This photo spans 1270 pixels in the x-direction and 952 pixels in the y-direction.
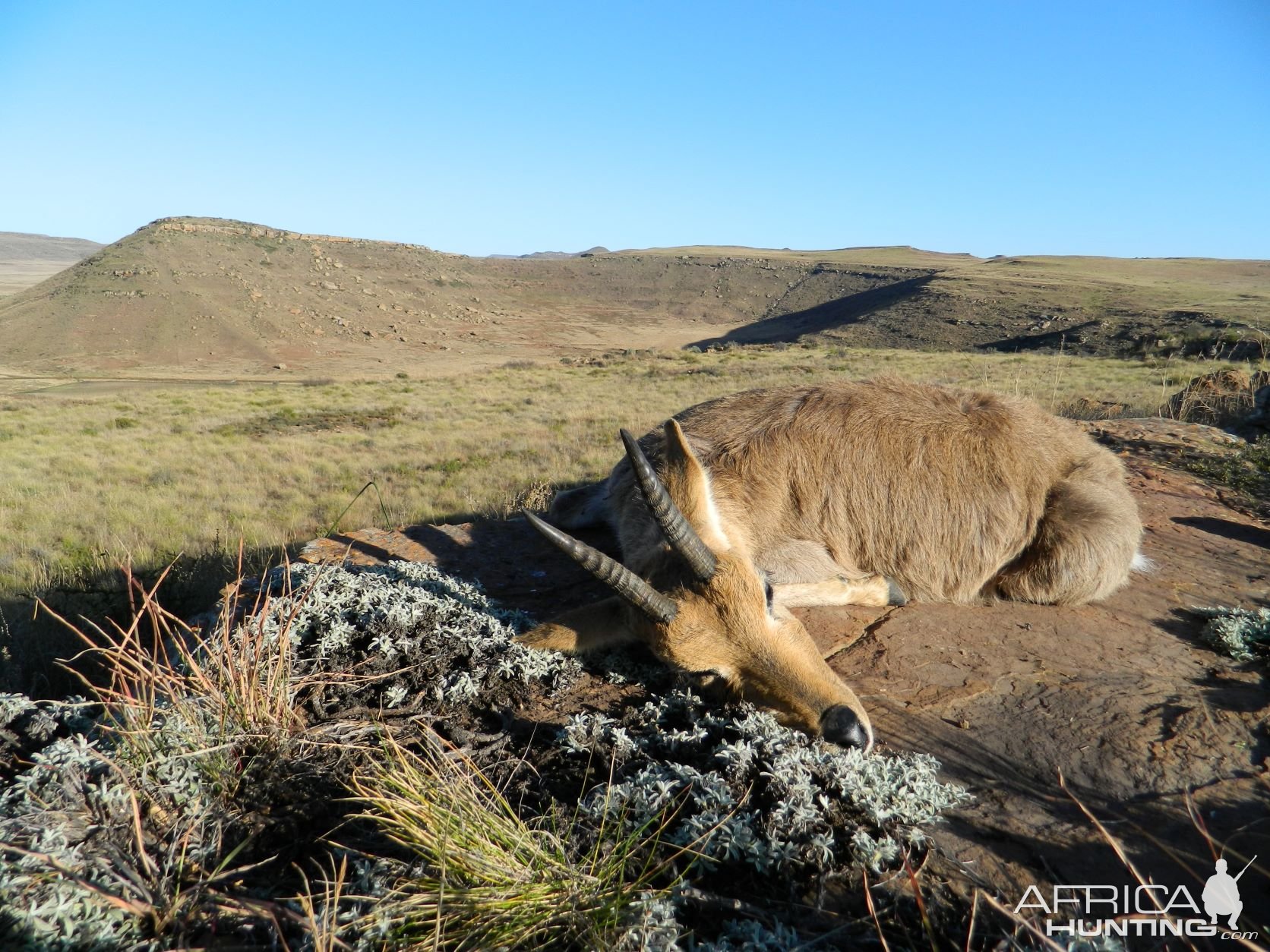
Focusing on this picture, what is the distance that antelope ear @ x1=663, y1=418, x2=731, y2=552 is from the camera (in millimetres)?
4250

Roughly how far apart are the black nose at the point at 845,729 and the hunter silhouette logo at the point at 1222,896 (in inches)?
48.7

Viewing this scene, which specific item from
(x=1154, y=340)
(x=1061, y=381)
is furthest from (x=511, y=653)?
(x=1154, y=340)

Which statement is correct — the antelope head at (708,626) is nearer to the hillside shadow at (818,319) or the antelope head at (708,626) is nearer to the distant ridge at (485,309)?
the distant ridge at (485,309)

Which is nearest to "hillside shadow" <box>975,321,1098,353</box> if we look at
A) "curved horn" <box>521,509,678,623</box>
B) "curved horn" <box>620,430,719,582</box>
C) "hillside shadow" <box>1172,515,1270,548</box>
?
"hillside shadow" <box>1172,515,1270,548</box>

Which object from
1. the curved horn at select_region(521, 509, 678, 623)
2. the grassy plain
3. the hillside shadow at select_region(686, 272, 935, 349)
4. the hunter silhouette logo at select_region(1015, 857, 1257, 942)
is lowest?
the grassy plain

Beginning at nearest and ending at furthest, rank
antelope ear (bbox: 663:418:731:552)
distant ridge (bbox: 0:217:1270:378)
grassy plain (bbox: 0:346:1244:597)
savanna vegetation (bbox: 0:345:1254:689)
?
antelope ear (bbox: 663:418:731:552), savanna vegetation (bbox: 0:345:1254:689), grassy plain (bbox: 0:346:1244:597), distant ridge (bbox: 0:217:1270:378)

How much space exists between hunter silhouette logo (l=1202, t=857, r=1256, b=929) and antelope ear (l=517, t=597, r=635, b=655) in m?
2.55

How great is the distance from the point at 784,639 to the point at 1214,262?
496 ft

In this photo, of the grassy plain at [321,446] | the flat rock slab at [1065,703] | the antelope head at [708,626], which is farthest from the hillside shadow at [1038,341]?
the antelope head at [708,626]

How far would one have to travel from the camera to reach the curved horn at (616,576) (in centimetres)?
328

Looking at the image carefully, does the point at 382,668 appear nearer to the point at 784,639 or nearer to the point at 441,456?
the point at 784,639

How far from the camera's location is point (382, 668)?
384 centimetres

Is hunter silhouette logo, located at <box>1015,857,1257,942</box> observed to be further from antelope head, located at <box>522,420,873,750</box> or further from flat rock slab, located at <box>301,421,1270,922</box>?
antelope head, located at <box>522,420,873,750</box>

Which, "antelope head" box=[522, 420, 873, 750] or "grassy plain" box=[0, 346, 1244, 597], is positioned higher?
"antelope head" box=[522, 420, 873, 750]
